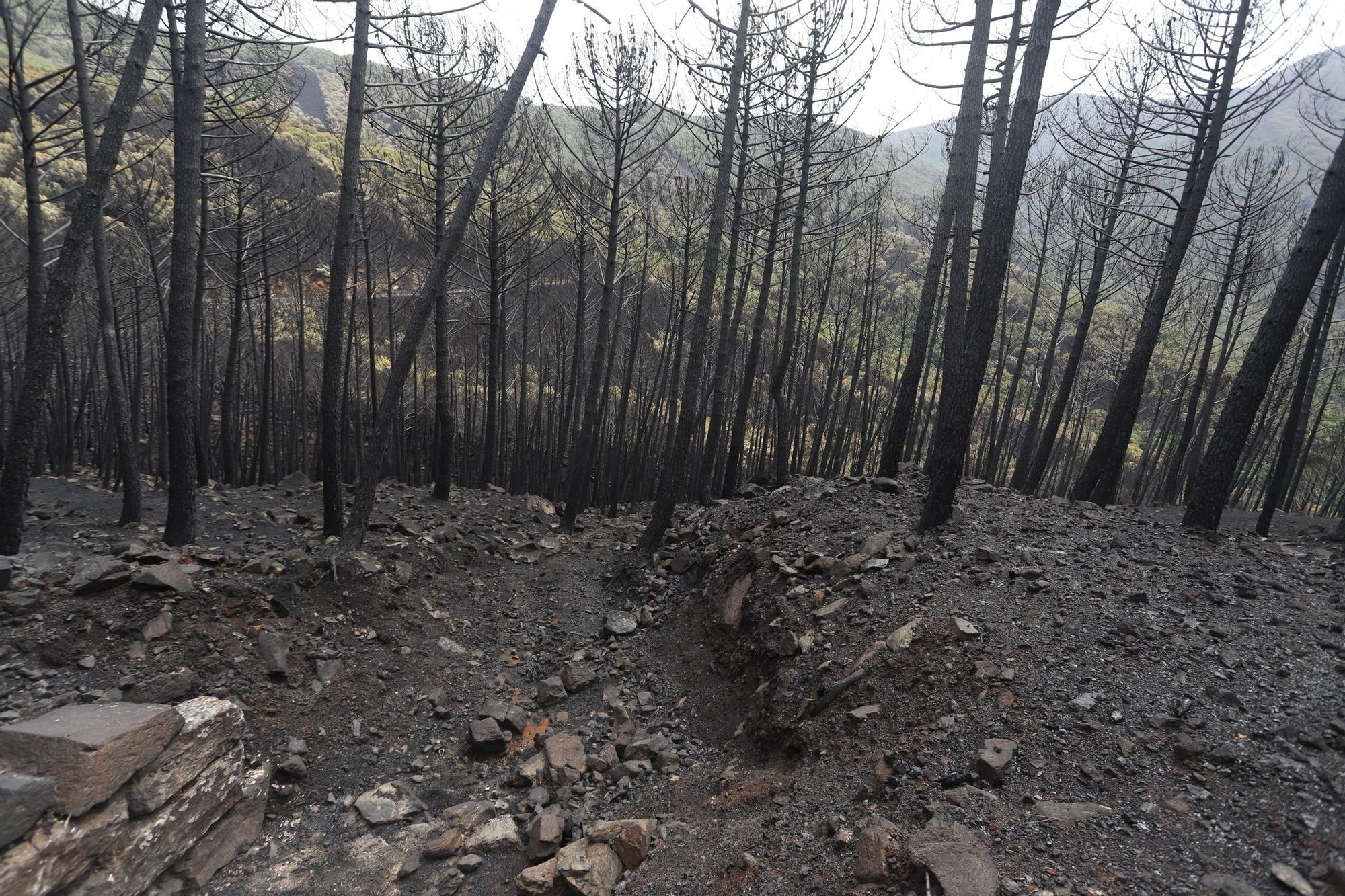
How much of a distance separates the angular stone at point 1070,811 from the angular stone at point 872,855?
0.68 metres

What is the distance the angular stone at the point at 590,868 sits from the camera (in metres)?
3.02

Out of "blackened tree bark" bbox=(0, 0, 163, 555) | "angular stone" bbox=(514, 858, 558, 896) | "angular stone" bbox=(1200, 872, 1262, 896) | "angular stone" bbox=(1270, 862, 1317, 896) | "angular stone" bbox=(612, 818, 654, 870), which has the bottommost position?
"angular stone" bbox=(514, 858, 558, 896)

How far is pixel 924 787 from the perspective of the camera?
9.64ft

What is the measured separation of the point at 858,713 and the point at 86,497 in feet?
36.2

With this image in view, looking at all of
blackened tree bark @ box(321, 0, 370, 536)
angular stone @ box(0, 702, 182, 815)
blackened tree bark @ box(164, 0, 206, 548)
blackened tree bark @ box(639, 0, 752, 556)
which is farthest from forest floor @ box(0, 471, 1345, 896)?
blackened tree bark @ box(639, 0, 752, 556)

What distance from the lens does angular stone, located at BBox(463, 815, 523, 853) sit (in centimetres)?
351

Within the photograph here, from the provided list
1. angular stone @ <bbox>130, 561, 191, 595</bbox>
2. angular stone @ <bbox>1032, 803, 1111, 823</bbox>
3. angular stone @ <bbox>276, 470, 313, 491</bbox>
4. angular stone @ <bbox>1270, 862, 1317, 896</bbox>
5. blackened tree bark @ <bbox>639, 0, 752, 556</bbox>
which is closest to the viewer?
angular stone @ <bbox>1270, 862, 1317, 896</bbox>

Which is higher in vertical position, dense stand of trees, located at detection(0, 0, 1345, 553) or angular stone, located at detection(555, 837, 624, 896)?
dense stand of trees, located at detection(0, 0, 1345, 553)

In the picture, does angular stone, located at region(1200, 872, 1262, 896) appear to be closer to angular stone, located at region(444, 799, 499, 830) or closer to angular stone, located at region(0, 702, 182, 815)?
angular stone, located at region(444, 799, 499, 830)

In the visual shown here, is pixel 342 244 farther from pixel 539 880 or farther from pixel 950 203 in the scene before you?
pixel 950 203

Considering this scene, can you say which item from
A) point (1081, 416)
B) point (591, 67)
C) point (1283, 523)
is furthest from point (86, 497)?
point (1081, 416)

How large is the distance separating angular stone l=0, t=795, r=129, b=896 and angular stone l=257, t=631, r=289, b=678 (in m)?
1.60

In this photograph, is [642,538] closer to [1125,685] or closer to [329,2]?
[1125,685]

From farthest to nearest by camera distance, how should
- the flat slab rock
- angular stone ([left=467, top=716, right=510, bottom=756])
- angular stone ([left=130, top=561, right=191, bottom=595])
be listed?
angular stone ([left=467, top=716, right=510, bottom=756]) → angular stone ([left=130, top=561, right=191, bottom=595]) → the flat slab rock
